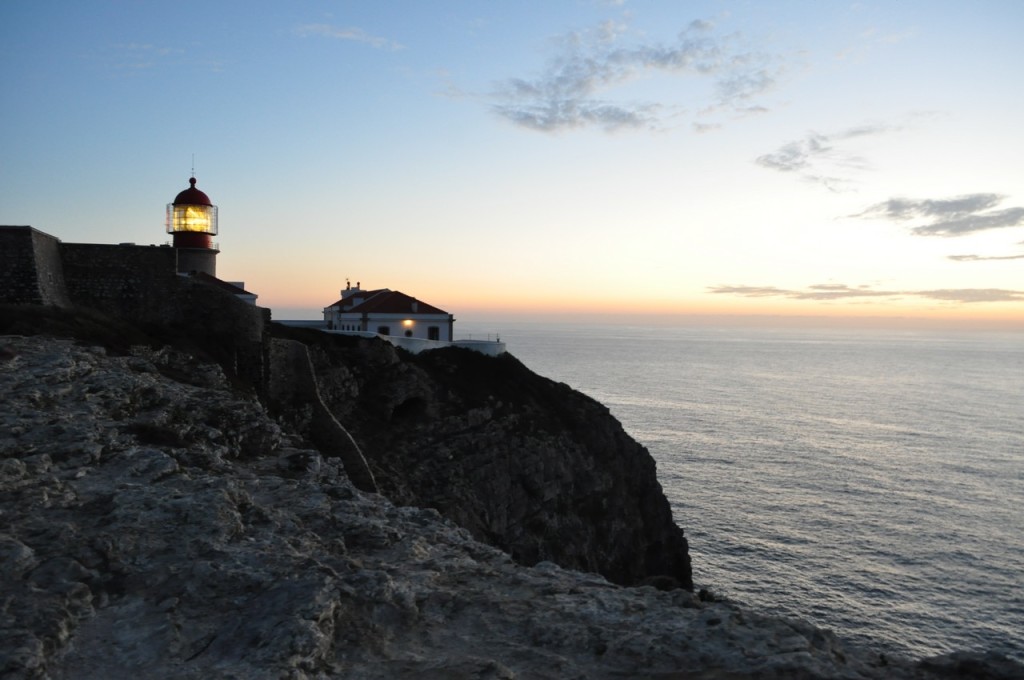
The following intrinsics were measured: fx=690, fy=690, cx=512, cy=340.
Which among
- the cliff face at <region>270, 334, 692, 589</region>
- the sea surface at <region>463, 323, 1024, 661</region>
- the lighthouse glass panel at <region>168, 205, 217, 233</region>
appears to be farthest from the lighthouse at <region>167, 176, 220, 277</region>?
the sea surface at <region>463, 323, 1024, 661</region>

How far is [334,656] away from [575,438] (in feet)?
111

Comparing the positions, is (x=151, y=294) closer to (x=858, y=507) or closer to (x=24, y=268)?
(x=24, y=268)

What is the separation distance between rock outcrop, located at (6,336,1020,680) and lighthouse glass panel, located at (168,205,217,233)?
32.0 meters

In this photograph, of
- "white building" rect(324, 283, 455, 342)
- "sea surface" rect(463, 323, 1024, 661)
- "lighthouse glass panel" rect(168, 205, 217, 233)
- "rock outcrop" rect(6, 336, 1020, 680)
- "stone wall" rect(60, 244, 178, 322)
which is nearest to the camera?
"rock outcrop" rect(6, 336, 1020, 680)

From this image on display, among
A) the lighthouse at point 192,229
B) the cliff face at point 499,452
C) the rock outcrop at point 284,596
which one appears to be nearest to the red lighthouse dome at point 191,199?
the lighthouse at point 192,229

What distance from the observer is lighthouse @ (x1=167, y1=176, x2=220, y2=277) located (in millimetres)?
43750

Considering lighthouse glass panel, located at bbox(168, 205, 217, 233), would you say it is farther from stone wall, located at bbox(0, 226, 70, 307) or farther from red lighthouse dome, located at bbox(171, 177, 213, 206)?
stone wall, located at bbox(0, 226, 70, 307)

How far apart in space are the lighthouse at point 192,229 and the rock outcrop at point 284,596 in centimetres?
3152

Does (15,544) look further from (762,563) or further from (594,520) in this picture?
(762,563)

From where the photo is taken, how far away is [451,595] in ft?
33.4

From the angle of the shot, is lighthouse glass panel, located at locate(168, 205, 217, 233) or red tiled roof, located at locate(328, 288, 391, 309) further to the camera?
red tiled roof, located at locate(328, 288, 391, 309)

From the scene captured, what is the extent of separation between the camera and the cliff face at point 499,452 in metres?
34.1

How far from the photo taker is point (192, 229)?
4388 centimetres

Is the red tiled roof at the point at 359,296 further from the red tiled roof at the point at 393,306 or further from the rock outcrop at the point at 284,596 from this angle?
the rock outcrop at the point at 284,596
